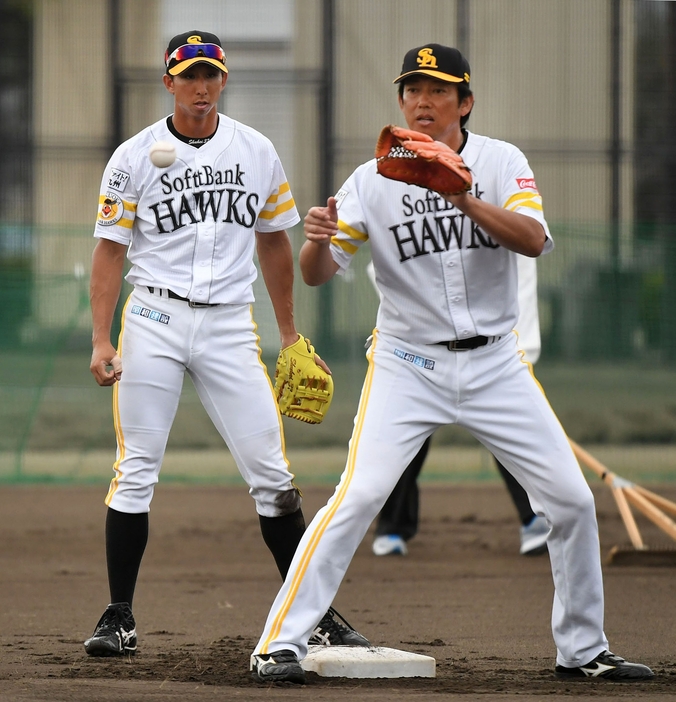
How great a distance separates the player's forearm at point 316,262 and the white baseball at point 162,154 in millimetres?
741

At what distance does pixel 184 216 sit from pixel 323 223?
828 millimetres

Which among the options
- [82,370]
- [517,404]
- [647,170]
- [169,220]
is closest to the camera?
[517,404]

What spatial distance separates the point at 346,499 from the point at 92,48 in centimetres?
1416

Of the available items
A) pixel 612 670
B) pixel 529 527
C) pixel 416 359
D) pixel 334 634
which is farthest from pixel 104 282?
pixel 529 527

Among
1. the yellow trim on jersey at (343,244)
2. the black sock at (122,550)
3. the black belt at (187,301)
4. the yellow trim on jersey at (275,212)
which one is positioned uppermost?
the yellow trim on jersey at (275,212)

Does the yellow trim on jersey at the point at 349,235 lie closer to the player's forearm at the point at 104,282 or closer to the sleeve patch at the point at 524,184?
the sleeve patch at the point at 524,184

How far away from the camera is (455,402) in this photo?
4.30 m

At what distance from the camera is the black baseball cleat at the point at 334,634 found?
4719 millimetres

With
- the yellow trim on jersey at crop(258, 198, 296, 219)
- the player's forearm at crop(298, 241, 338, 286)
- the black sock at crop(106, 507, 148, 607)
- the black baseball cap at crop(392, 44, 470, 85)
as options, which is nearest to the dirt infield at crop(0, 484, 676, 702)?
the black sock at crop(106, 507, 148, 607)

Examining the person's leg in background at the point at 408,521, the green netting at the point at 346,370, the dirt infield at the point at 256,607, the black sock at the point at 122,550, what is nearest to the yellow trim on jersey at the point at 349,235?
the black sock at the point at 122,550

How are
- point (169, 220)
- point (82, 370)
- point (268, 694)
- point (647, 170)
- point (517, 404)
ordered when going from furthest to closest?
point (647, 170) < point (82, 370) < point (169, 220) < point (517, 404) < point (268, 694)

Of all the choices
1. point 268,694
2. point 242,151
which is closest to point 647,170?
point 242,151

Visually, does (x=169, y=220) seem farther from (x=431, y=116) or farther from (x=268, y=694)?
(x=268, y=694)

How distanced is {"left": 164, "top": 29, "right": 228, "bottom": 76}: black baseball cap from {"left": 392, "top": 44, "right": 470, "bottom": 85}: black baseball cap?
31.4 inches
